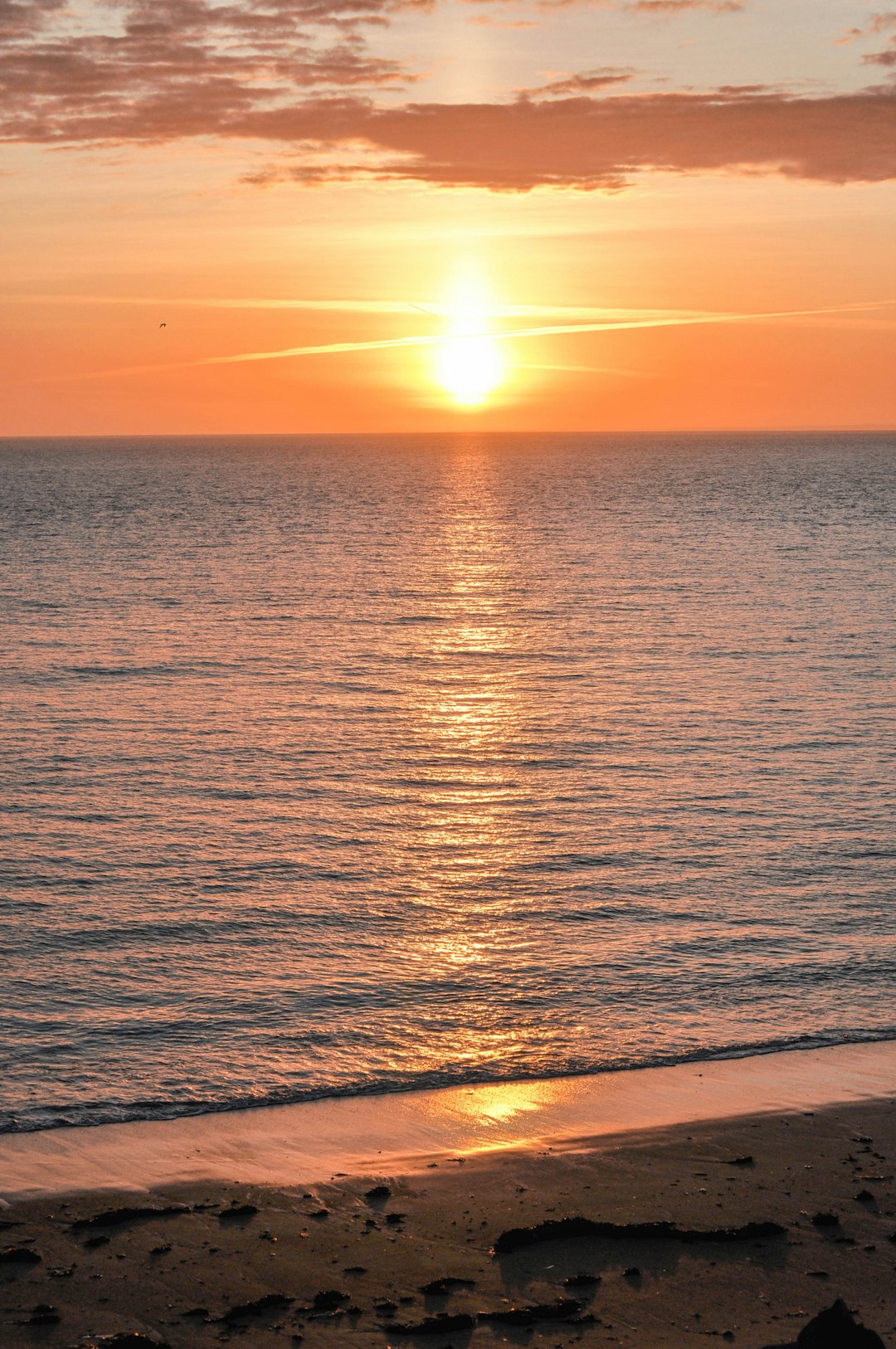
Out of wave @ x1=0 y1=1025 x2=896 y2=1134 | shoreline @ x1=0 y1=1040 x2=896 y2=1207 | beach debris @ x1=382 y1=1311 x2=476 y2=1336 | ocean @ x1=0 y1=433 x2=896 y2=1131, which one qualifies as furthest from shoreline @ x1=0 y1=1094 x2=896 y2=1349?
ocean @ x1=0 y1=433 x2=896 y2=1131

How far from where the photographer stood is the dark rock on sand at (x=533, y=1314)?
9.93 m

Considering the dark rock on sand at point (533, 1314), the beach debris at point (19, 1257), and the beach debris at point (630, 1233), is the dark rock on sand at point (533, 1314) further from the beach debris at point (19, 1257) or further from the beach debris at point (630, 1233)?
the beach debris at point (19, 1257)

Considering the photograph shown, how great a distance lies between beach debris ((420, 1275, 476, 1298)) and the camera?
10.3 metres

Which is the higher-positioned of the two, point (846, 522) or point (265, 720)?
point (846, 522)

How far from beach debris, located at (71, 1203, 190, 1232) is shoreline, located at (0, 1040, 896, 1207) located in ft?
1.93

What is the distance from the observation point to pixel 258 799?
26.5 m

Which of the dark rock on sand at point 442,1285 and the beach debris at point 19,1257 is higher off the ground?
the beach debris at point 19,1257

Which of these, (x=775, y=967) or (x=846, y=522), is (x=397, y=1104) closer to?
(x=775, y=967)

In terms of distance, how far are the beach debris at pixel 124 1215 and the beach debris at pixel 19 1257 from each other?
54 centimetres

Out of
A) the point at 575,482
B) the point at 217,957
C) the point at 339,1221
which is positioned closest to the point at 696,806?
the point at 217,957

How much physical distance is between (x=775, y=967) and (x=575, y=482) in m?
178

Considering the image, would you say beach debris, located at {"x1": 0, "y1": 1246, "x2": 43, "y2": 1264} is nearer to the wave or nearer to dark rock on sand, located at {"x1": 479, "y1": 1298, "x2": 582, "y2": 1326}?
the wave

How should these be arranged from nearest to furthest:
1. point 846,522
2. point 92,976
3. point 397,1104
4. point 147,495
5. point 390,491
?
point 397,1104
point 92,976
point 846,522
point 147,495
point 390,491

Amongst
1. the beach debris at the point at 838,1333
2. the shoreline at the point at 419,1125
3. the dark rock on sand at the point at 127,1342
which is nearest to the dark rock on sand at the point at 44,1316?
the dark rock on sand at the point at 127,1342
